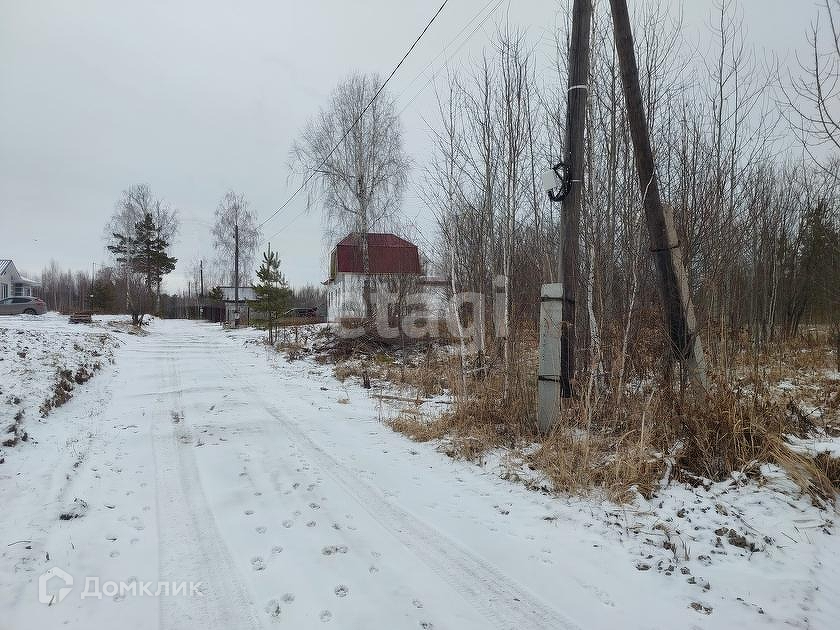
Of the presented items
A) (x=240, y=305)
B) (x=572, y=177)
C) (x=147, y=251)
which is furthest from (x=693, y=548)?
(x=240, y=305)

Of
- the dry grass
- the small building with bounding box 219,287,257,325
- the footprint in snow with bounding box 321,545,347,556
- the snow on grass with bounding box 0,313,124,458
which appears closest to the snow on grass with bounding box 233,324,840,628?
the dry grass

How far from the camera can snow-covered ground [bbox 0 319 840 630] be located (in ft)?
7.18

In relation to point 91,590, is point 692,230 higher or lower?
higher

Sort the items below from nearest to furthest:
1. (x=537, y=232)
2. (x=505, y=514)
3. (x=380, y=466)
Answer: (x=505, y=514) → (x=380, y=466) → (x=537, y=232)

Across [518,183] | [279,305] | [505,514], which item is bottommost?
[505,514]

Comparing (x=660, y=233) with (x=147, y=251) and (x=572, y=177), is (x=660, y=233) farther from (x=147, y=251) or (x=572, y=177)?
(x=147, y=251)

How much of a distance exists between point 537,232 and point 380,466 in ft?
16.0

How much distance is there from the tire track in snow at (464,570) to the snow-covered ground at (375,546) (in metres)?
0.01

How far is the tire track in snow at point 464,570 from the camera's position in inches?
86.8

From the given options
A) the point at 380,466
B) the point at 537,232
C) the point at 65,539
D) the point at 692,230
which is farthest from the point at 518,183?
the point at 65,539

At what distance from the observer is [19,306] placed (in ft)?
93.2

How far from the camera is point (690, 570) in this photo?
2543 mm

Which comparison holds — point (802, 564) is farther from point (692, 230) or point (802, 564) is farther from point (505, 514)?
point (692, 230)

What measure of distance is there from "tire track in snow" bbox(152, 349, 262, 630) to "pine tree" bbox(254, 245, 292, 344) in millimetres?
13436
